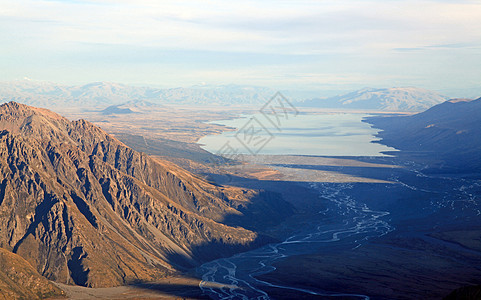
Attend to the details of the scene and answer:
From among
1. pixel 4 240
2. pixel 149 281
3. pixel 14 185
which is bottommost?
pixel 149 281

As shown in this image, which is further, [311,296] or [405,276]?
[405,276]

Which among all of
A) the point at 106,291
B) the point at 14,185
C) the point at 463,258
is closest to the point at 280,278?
the point at 106,291

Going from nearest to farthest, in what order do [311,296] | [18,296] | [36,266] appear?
[18,296], [311,296], [36,266]

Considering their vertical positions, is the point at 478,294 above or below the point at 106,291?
above

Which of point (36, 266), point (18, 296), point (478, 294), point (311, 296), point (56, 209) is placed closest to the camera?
point (478, 294)

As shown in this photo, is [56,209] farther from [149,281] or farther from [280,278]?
[280,278]

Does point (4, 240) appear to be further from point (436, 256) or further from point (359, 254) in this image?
point (436, 256)
